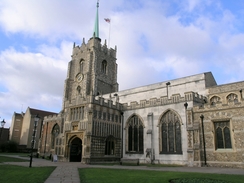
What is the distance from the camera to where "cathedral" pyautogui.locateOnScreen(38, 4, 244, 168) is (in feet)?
76.8

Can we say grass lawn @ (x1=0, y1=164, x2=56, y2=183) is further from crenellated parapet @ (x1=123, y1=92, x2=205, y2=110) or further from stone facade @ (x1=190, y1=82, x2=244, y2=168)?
crenellated parapet @ (x1=123, y1=92, x2=205, y2=110)

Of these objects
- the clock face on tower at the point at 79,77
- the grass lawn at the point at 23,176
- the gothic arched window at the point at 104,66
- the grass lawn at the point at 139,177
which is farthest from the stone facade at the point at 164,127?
the clock face on tower at the point at 79,77

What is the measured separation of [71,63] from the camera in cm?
5419

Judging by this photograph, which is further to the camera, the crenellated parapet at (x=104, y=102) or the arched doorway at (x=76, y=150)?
the arched doorway at (x=76, y=150)

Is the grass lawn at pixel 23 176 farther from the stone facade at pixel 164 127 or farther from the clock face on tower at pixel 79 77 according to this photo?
the clock face on tower at pixel 79 77

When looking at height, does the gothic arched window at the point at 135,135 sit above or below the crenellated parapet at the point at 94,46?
below

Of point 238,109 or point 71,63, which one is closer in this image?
point 238,109

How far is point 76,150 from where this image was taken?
101ft

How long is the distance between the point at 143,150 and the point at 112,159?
4414 mm

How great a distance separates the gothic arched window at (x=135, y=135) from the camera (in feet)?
101

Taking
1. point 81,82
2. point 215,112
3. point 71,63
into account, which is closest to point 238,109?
point 215,112

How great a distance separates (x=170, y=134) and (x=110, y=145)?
8420mm

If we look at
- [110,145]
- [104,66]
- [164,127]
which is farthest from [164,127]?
[104,66]

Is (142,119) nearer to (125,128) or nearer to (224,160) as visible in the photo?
(125,128)
